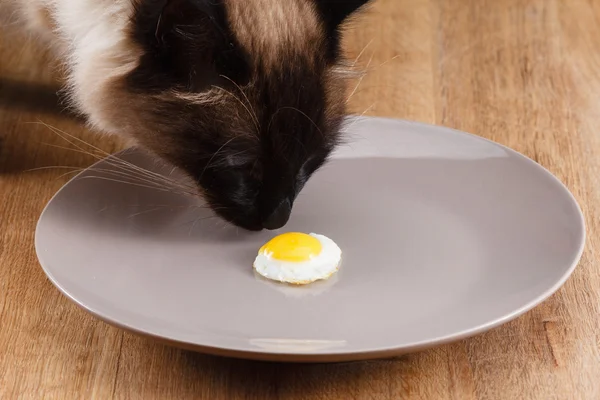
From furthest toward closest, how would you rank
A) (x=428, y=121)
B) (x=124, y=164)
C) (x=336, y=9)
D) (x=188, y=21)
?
(x=428, y=121), (x=124, y=164), (x=336, y=9), (x=188, y=21)

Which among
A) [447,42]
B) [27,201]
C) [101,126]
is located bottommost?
[447,42]

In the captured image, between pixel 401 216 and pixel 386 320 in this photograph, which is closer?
pixel 386 320

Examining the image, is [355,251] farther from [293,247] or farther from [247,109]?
[247,109]

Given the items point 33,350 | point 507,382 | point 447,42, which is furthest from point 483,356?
point 447,42

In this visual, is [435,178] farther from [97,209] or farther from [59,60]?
[59,60]

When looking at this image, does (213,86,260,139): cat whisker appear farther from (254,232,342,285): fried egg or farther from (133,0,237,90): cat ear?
(254,232,342,285): fried egg

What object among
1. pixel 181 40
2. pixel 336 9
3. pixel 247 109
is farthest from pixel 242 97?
pixel 336 9

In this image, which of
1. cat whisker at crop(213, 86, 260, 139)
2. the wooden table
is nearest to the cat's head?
A: cat whisker at crop(213, 86, 260, 139)
